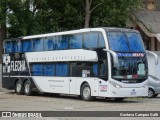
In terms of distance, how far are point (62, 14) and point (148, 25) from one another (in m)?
7.45

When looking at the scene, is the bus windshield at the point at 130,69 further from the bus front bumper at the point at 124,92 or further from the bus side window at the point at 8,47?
the bus side window at the point at 8,47

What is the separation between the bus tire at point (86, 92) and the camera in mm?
24859

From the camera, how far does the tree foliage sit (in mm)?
35531

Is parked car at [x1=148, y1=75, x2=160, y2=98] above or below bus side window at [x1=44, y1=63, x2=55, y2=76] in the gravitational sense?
below

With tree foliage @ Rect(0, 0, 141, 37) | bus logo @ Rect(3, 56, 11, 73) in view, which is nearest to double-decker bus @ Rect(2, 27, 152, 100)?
bus logo @ Rect(3, 56, 11, 73)

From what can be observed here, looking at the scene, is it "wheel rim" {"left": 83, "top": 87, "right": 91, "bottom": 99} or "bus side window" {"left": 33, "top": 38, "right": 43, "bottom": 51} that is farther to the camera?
"bus side window" {"left": 33, "top": 38, "right": 43, "bottom": 51}

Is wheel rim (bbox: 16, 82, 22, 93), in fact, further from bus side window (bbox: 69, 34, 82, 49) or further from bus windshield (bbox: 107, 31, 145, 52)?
bus windshield (bbox: 107, 31, 145, 52)

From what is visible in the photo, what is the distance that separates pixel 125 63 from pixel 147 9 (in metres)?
21.6

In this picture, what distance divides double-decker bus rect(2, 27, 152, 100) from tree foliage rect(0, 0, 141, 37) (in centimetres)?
588

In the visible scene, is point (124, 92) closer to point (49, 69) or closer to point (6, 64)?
point (49, 69)

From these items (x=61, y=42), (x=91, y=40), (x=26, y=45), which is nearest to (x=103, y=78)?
(x=91, y=40)

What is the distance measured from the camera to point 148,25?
40.0m

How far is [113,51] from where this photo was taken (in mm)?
23453

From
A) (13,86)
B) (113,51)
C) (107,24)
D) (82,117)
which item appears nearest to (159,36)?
(107,24)
